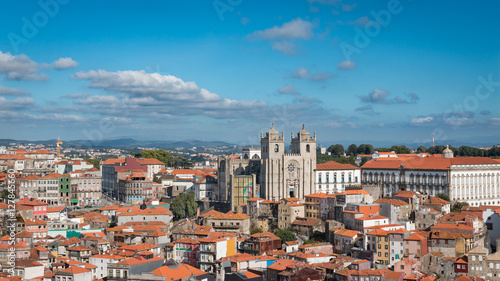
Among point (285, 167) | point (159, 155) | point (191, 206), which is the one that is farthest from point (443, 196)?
point (159, 155)

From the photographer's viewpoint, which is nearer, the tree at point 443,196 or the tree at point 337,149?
the tree at point 443,196

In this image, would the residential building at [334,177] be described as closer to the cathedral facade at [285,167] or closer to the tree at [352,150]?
the cathedral facade at [285,167]

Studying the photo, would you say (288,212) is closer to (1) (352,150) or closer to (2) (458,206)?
(2) (458,206)

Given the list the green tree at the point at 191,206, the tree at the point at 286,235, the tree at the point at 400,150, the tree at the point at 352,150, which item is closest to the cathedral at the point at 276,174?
the green tree at the point at 191,206

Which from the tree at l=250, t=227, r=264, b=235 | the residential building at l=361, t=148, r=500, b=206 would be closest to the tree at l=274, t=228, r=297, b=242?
the tree at l=250, t=227, r=264, b=235

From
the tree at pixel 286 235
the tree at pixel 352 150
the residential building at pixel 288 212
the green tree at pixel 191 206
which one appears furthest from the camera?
the tree at pixel 352 150
